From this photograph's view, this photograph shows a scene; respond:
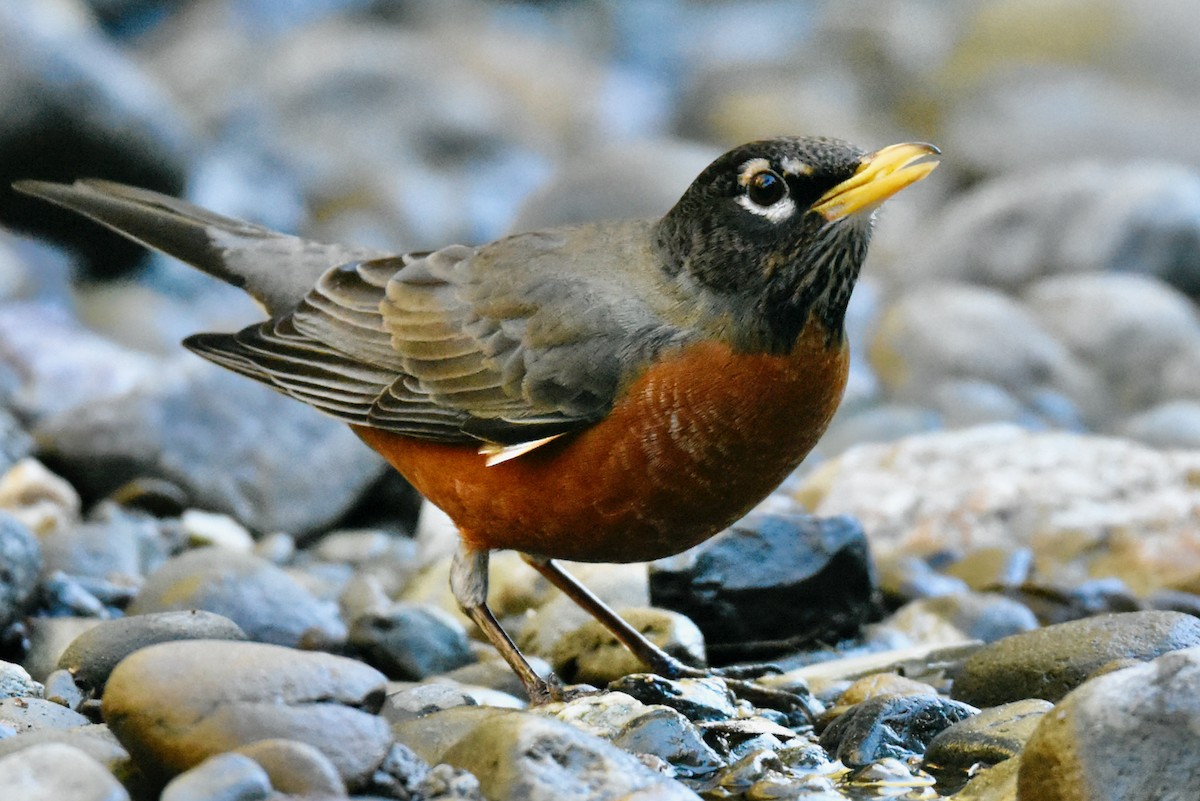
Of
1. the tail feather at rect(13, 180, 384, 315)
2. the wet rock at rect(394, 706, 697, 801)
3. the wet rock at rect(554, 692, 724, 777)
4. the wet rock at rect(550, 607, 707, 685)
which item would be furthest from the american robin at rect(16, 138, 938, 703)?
the wet rock at rect(394, 706, 697, 801)

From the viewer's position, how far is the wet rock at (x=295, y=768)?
3.57 meters

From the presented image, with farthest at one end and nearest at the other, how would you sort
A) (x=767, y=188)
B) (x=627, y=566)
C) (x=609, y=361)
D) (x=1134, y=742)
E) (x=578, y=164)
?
1. (x=578, y=164)
2. (x=627, y=566)
3. (x=609, y=361)
4. (x=767, y=188)
5. (x=1134, y=742)

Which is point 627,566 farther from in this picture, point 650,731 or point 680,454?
point 650,731

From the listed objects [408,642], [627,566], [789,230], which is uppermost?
[789,230]

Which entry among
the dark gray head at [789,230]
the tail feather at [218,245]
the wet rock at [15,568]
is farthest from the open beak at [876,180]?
the wet rock at [15,568]

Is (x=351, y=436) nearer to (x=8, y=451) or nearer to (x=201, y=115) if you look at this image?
(x=8, y=451)

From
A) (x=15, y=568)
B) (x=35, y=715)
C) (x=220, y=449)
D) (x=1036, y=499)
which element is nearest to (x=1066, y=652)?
(x=1036, y=499)

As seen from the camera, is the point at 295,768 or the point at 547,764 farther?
the point at 547,764

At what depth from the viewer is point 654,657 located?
5.70 meters

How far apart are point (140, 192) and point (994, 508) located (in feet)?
15.3

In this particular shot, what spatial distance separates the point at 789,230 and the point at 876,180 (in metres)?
0.36

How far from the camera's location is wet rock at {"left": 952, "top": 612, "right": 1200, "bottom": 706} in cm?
491

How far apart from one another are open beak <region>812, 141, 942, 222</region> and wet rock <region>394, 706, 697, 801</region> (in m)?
1.92

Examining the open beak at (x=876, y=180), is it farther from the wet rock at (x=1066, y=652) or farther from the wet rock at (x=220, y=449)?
the wet rock at (x=220, y=449)
